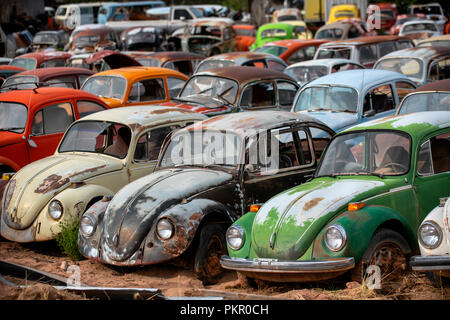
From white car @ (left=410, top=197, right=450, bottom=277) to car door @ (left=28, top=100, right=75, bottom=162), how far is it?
7249 millimetres

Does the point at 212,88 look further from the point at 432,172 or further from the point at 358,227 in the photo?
the point at 358,227

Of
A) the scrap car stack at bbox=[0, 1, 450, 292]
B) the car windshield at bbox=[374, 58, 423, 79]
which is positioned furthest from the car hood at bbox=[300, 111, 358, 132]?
the car windshield at bbox=[374, 58, 423, 79]

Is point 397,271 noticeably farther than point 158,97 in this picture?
No

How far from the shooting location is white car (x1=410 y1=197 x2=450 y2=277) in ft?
20.1

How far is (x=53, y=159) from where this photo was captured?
10.0 m

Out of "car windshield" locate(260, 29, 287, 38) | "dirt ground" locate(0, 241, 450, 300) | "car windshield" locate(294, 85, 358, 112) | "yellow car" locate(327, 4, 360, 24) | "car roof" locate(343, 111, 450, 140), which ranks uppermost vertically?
"yellow car" locate(327, 4, 360, 24)

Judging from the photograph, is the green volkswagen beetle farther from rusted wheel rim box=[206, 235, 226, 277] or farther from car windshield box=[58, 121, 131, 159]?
car windshield box=[58, 121, 131, 159]

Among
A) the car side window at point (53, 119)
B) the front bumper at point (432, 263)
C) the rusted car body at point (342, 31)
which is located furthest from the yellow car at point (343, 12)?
the front bumper at point (432, 263)

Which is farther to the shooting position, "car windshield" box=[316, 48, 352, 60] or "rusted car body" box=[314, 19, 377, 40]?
"rusted car body" box=[314, 19, 377, 40]

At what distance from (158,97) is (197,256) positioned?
8000 mm

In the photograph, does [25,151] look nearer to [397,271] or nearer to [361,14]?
[397,271]

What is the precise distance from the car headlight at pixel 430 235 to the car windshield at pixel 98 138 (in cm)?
472

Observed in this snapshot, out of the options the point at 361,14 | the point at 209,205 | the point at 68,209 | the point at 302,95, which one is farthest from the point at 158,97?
the point at 361,14
